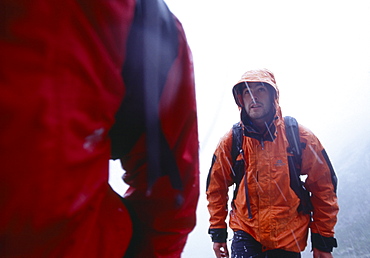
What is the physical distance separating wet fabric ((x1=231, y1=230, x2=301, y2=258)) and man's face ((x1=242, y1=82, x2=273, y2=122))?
5.10 feet

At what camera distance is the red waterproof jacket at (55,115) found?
45 centimetres

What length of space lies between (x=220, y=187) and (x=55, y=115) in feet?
10.7

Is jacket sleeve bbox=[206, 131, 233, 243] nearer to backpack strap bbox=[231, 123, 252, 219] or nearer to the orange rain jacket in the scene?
backpack strap bbox=[231, 123, 252, 219]

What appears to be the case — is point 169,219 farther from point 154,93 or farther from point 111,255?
point 154,93

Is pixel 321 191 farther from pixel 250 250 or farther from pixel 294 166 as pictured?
pixel 250 250

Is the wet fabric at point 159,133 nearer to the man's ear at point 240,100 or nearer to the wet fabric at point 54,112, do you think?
the wet fabric at point 54,112

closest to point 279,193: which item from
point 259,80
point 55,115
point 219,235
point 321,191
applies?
point 321,191

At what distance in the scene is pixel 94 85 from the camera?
22.6 inches

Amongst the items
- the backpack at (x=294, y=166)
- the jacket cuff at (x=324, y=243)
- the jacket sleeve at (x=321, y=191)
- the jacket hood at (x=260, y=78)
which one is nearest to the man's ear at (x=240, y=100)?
the jacket hood at (x=260, y=78)

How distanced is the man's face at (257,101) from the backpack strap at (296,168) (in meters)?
0.43

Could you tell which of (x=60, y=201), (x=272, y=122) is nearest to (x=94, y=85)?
(x=60, y=201)

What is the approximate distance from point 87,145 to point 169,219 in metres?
0.49

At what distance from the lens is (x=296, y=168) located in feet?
10.2

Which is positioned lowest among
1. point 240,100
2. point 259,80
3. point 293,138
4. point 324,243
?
point 324,243
